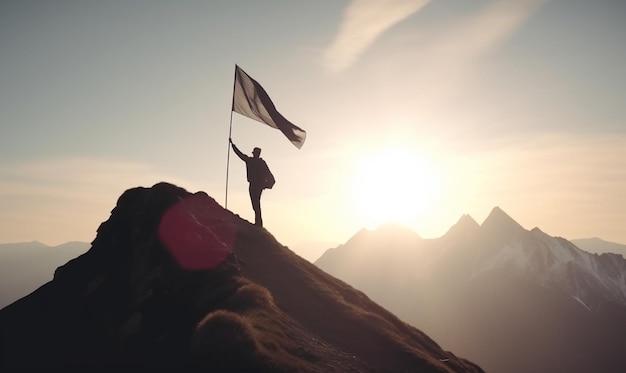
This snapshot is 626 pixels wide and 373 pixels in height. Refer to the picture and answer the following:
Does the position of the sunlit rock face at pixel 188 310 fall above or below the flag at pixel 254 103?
below

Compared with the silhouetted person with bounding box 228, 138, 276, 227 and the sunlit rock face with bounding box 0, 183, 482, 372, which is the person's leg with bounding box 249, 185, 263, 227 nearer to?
the silhouetted person with bounding box 228, 138, 276, 227

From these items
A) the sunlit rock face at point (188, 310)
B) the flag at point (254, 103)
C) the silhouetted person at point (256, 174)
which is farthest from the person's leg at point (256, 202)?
the flag at point (254, 103)

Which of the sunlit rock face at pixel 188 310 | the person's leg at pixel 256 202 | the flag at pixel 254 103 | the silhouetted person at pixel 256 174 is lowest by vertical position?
the sunlit rock face at pixel 188 310

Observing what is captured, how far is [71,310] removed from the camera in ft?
76.4

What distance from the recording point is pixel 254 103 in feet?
97.2

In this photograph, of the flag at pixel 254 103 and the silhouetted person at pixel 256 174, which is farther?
the flag at pixel 254 103

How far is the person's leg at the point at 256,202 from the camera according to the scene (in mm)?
28312

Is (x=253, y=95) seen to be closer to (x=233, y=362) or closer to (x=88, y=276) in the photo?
(x=88, y=276)

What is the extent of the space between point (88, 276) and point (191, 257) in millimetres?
9315

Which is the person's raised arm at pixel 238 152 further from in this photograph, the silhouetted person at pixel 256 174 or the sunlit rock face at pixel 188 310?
the sunlit rock face at pixel 188 310

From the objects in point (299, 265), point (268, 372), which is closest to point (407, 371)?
point (268, 372)

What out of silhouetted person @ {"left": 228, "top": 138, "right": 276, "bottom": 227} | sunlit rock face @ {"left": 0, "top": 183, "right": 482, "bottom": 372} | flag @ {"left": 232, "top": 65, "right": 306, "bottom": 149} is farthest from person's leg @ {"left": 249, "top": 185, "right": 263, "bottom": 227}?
flag @ {"left": 232, "top": 65, "right": 306, "bottom": 149}

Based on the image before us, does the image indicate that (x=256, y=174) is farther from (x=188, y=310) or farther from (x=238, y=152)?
(x=188, y=310)

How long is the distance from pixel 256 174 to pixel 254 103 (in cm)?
550
